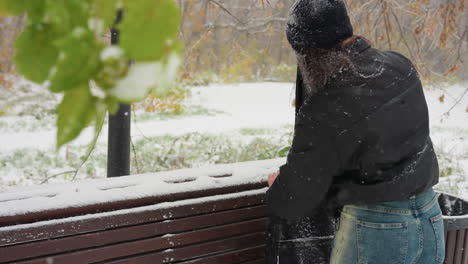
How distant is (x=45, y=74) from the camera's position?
495mm

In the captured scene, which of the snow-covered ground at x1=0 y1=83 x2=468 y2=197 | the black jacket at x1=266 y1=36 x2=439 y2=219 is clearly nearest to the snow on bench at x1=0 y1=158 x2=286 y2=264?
the black jacket at x1=266 y1=36 x2=439 y2=219

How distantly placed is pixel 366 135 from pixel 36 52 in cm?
146

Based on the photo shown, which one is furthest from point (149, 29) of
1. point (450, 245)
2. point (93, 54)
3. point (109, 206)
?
point (450, 245)

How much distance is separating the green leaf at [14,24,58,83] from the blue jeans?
5.37 ft

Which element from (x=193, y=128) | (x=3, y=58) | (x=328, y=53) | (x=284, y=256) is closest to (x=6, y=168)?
(x=3, y=58)

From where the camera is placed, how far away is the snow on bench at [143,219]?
6.74ft

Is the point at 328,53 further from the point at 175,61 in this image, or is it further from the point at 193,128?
the point at 193,128

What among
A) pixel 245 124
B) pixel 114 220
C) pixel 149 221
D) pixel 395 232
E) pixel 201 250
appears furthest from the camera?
pixel 245 124

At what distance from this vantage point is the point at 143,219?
7.56ft

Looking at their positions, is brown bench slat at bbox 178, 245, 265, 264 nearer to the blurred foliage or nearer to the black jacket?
the black jacket

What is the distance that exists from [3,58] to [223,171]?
14.8 feet

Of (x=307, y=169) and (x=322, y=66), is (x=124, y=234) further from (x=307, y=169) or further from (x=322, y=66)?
(x=322, y=66)

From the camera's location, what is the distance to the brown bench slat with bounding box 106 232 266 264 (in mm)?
2338

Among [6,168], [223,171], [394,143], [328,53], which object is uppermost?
[328,53]
